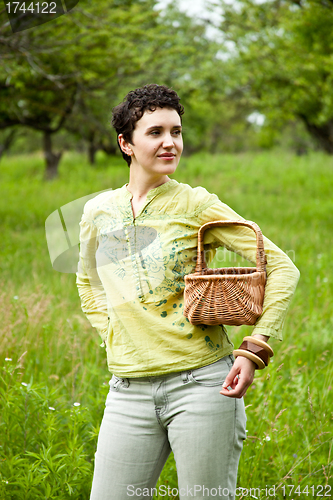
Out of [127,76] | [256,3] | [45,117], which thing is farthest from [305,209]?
[45,117]

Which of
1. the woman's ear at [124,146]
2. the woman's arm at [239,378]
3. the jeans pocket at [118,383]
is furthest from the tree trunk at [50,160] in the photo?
the woman's arm at [239,378]

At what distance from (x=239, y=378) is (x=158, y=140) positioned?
2.97 ft

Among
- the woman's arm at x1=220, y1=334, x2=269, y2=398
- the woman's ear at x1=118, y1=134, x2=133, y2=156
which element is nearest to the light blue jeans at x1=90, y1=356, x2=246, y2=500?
the woman's arm at x1=220, y1=334, x2=269, y2=398

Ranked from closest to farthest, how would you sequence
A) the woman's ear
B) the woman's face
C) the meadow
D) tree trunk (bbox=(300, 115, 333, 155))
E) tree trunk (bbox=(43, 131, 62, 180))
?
the woman's face
the woman's ear
the meadow
tree trunk (bbox=(300, 115, 333, 155))
tree trunk (bbox=(43, 131, 62, 180))

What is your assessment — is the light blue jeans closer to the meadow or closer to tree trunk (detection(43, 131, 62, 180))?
the meadow

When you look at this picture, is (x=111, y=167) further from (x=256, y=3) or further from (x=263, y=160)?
(x=256, y=3)

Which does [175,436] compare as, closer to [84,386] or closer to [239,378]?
[239,378]

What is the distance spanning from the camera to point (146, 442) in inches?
63.5

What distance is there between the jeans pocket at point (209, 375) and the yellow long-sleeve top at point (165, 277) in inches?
0.9

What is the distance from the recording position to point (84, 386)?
3078mm

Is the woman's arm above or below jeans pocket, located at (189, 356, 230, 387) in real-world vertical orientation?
above

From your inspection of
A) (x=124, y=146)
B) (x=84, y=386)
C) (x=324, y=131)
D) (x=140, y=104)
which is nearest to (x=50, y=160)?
(x=324, y=131)

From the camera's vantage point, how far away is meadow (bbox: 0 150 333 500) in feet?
7.81

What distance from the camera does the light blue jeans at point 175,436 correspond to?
1.54m
